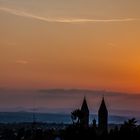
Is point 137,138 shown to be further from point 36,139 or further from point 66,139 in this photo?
point 36,139

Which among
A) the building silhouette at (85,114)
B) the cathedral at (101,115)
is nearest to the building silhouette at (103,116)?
the cathedral at (101,115)

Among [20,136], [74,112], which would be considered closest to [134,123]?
[74,112]

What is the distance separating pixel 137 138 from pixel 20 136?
81264 millimetres

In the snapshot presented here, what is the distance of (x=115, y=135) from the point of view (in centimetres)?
11750

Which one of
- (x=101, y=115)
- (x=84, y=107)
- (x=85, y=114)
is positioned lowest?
(x=85, y=114)

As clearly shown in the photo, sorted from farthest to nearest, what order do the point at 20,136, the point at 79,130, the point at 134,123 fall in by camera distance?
the point at 20,136, the point at 134,123, the point at 79,130

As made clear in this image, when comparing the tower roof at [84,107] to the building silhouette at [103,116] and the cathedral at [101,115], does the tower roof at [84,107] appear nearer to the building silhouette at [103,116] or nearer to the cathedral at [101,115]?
the cathedral at [101,115]

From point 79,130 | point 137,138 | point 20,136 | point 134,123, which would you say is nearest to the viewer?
point 137,138

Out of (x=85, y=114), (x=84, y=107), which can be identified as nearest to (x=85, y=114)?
(x=85, y=114)

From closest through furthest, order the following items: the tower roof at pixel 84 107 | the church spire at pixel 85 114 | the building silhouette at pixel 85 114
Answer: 1. the building silhouette at pixel 85 114
2. the church spire at pixel 85 114
3. the tower roof at pixel 84 107

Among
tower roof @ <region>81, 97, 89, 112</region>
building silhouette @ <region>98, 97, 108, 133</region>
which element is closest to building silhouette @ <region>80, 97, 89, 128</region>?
tower roof @ <region>81, 97, 89, 112</region>

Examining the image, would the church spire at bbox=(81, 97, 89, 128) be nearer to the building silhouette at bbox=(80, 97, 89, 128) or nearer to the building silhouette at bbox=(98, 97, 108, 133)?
the building silhouette at bbox=(80, 97, 89, 128)

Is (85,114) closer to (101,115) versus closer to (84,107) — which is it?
(101,115)

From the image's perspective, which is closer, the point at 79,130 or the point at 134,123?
the point at 79,130
